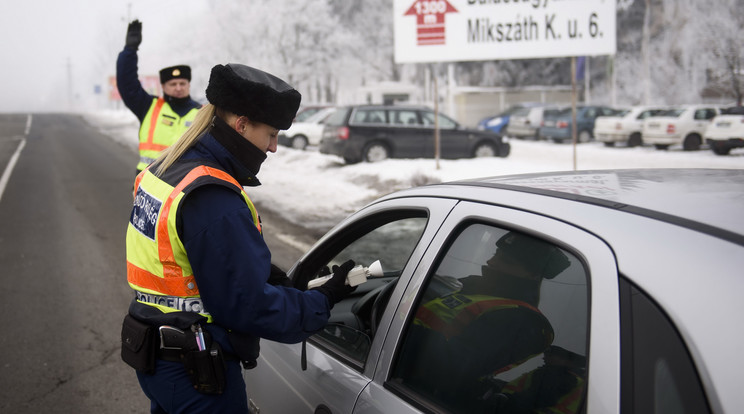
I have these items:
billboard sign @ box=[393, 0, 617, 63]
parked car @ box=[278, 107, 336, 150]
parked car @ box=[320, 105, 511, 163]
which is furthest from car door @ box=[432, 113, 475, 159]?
parked car @ box=[278, 107, 336, 150]

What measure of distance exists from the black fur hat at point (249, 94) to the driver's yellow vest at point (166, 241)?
0.64ft

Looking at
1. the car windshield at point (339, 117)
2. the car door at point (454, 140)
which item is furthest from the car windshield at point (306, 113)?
the car door at point (454, 140)

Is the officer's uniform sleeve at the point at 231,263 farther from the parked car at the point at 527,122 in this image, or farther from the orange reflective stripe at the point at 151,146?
the parked car at the point at 527,122

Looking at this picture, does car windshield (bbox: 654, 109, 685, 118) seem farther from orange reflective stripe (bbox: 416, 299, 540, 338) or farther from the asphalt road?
orange reflective stripe (bbox: 416, 299, 540, 338)

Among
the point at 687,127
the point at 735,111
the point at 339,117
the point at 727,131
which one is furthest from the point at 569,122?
the point at 339,117

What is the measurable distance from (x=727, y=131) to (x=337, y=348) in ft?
62.8

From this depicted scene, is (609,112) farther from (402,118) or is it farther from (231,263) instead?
(231,263)

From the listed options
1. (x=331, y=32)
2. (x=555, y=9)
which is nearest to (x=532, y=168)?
(x=555, y=9)

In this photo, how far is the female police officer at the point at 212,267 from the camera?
174 cm

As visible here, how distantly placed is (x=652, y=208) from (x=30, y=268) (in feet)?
22.7

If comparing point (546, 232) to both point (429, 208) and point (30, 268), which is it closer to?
point (429, 208)

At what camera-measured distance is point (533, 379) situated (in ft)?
4.88

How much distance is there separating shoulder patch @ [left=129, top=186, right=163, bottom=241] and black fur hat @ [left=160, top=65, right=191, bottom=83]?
4.15m

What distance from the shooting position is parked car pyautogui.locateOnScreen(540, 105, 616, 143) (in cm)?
2588
